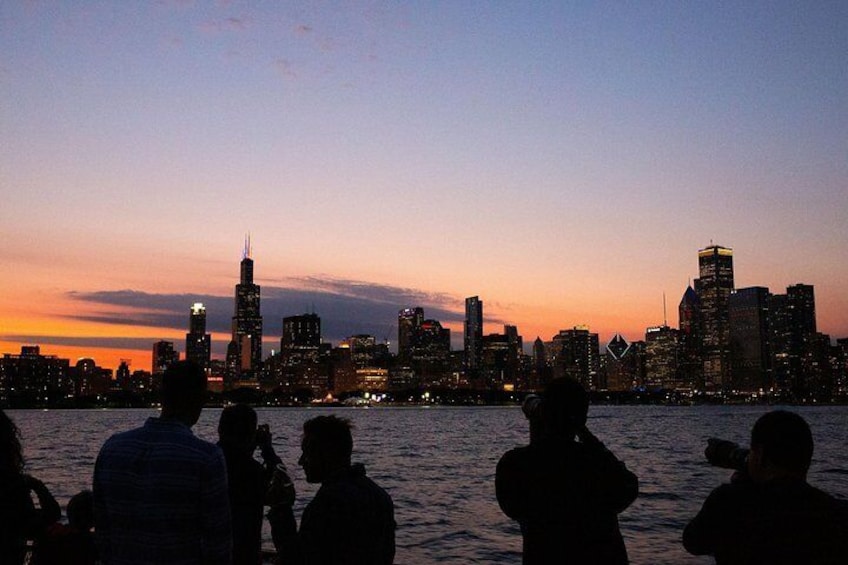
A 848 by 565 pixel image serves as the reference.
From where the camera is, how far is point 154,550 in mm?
4516

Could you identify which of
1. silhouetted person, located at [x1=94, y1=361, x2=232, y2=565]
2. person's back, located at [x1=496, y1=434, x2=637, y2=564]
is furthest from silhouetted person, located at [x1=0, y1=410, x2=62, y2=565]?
person's back, located at [x1=496, y1=434, x2=637, y2=564]

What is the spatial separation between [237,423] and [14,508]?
1.86 m

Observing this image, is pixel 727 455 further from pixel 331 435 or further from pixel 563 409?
pixel 331 435

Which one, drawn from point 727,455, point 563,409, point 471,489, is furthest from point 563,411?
point 471,489

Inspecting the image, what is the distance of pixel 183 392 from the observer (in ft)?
15.6

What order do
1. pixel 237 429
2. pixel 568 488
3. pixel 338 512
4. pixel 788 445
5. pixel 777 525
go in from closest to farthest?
pixel 777 525 < pixel 788 445 < pixel 338 512 < pixel 568 488 < pixel 237 429

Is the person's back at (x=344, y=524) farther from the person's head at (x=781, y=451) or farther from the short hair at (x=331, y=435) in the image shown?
the person's head at (x=781, y=451)

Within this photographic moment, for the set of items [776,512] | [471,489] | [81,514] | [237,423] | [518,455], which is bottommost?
[471,489]

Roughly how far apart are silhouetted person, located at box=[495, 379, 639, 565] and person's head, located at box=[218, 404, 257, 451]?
2.35 metres

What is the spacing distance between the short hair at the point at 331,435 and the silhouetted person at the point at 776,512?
2185mm

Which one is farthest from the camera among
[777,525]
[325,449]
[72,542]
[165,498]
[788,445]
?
[72,542]

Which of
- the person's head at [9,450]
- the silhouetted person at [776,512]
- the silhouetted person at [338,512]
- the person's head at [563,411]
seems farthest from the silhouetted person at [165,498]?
the silhouetted person at [776,512]

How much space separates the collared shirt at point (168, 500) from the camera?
4488 mm

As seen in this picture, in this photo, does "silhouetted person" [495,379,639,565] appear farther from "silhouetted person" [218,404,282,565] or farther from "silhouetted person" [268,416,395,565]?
"silhouetted person" [218,404,282,565]
